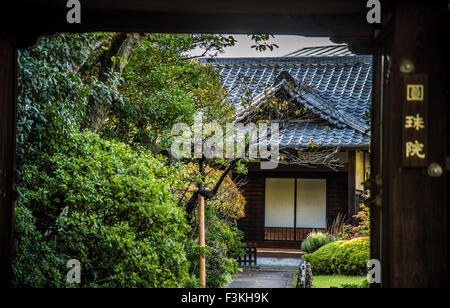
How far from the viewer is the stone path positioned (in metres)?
11.1

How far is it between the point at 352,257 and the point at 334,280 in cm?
77

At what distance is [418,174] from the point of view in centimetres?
394

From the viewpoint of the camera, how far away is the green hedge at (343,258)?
35.6 feet

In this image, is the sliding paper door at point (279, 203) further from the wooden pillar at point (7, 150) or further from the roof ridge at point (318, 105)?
the wooden pillar at point (7, 150)

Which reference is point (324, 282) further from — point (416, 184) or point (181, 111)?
point (416, 184)

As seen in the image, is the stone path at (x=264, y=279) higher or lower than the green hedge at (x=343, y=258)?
lower

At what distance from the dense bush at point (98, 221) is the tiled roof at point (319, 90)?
5.62 m

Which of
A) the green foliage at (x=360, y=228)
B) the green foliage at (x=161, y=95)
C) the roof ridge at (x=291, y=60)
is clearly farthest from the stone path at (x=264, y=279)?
the roof ridge at (x=291, y=60)

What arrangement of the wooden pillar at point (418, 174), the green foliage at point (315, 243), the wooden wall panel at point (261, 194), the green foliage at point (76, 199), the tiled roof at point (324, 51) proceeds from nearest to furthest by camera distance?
the wooden pillar at point (418, 174), the green foliage at point (76, 199), the green foliage at point (315, 243), the wooden wall panel at point (261, 194), the tiled roof at point (324, 51)

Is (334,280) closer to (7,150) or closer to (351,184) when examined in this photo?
(351,184)

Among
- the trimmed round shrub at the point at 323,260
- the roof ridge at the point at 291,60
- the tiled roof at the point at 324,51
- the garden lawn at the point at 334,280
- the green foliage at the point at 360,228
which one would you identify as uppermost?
the tiled roof at the point at 324,51

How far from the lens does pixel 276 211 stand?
54.7 feet

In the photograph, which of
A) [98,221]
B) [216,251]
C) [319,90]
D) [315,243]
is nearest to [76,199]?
[98,221]

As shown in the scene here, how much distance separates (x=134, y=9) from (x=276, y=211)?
12396mm
